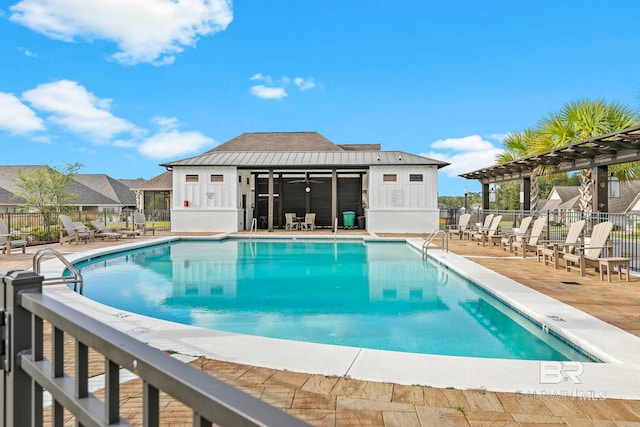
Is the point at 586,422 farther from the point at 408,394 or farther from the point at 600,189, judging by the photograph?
the point at 600,189

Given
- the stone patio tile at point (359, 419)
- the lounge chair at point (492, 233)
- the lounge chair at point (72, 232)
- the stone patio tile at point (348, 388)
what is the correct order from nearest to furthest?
the stone patio tile at point (359, 419) → the stone patio tile at point (348, 388) → the lounge chair at point (72, 232) → the lounge chair at point (492, 233)

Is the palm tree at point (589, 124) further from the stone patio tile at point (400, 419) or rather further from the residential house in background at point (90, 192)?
the residential house in background at point (90, 192)

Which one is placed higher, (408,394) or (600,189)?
(600,189)

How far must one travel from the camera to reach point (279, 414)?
0.72m

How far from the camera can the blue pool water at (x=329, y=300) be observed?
17.3 feet

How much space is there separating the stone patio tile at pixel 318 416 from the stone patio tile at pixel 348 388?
296 millimetres

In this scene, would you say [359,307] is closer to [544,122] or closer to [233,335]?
[233,335]

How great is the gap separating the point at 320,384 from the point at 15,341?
82.0 inches

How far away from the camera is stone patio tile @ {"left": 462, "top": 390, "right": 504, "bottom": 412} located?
110 inches

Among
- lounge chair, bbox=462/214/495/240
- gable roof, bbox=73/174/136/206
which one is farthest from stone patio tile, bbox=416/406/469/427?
gable roof, bbox=73/174/136/206

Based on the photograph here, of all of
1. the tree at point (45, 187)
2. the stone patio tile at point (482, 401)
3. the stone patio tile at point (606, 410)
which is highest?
the tree at point (45, 187)

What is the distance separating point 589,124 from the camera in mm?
15195

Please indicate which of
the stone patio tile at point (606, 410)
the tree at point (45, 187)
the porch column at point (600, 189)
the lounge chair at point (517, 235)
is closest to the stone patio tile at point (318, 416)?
the stone patio tile at point (606, 410)

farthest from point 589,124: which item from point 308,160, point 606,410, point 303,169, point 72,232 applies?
point 72,232
